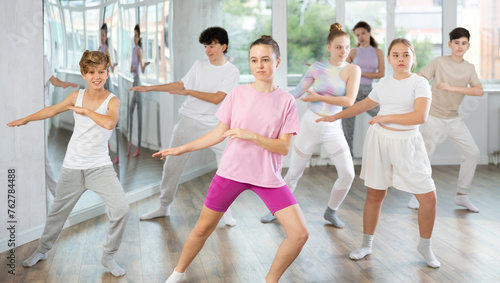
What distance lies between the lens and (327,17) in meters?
7.10

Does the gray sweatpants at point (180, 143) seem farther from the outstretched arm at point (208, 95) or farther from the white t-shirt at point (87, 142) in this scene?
the white t-shirt at point (87, 142)

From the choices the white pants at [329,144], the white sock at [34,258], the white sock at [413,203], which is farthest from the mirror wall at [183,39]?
the white sock at [413,203]

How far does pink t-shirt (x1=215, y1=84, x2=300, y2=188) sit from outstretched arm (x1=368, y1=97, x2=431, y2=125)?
752mm

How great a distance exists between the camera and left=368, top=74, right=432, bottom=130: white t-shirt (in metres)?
3.37

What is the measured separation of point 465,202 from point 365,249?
1592 millimetres

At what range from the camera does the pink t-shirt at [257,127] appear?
283cm

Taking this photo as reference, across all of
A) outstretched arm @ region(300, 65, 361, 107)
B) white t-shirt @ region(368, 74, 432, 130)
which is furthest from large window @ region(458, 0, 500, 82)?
white t-shirt @ region(368, 74, 432, 130)

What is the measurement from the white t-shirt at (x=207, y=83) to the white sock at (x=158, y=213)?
747 mm

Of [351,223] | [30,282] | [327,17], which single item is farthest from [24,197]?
[327,17]

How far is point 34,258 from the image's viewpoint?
3.50 m

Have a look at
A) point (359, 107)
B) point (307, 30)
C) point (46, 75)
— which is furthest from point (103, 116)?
point (307, 30)

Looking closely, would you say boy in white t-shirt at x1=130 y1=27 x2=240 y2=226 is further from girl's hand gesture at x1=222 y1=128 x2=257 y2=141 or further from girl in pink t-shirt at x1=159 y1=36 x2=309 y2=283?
girl's hand gesture at x1=222 y1=128 x2=257 y2=141

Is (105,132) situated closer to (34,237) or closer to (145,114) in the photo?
(34,237)

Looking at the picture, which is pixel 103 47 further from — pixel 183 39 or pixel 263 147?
pixel 263 147
